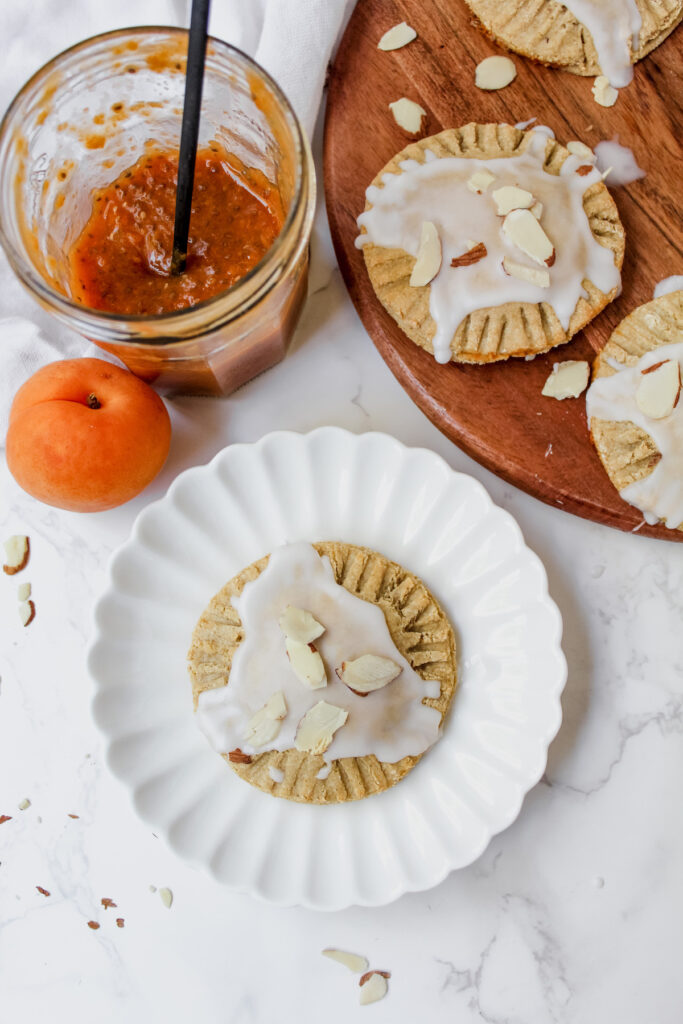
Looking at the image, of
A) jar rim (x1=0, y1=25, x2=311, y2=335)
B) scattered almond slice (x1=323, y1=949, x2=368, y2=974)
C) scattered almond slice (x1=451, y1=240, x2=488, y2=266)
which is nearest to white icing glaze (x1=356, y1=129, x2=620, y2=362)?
scattered almond slice (x1=451, y1=240, x2=488, y2=266)

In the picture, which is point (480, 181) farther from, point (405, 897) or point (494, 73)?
point (405, 897)

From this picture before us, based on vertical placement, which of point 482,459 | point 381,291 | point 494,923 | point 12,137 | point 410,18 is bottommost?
point 494,923

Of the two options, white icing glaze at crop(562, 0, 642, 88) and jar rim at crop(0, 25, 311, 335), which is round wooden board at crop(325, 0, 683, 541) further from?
jar rim at crop(0, 25, 311, 335)

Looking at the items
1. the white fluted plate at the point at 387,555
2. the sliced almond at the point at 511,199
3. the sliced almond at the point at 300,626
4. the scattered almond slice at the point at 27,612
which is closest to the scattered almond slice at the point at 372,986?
the white fluted plate at the point at 387,555

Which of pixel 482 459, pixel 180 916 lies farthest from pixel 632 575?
pixel 180 916

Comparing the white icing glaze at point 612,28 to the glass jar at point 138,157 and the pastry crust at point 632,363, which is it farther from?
the glass jar at point 138,157

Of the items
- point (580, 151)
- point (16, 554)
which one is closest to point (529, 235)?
point (580, 151)

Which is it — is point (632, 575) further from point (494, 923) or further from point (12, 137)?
point (12, 137)
